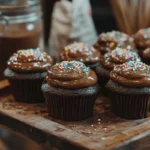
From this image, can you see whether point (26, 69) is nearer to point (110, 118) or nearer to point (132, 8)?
point (110, 118)

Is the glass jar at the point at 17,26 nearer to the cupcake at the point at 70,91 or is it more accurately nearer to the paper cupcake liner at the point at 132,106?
the cupcake at the point at 70,91

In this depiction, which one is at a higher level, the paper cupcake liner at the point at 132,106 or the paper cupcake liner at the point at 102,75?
the paper cupcake liner at the point at 102,75

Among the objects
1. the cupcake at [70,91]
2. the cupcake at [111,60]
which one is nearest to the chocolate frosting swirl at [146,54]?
the cupcake at [111,60]

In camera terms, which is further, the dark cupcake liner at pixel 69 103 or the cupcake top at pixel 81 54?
the cupcake top at pixel 81 54

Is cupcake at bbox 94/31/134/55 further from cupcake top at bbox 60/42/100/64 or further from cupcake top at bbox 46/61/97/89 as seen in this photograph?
cupcake top at bbox 46/61/97/89

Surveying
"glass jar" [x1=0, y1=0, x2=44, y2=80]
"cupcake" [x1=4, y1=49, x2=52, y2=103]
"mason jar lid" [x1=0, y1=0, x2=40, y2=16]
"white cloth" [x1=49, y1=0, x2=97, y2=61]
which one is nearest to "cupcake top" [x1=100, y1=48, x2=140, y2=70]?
"cupcake" [x1=4, y1=49, x2=52, y2=103]

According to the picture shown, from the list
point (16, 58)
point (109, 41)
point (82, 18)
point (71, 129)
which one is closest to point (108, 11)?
point (82, 18)

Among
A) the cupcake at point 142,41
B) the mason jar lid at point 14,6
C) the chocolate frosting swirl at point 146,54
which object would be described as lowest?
the chocolate frosting swirl at point 146,54
